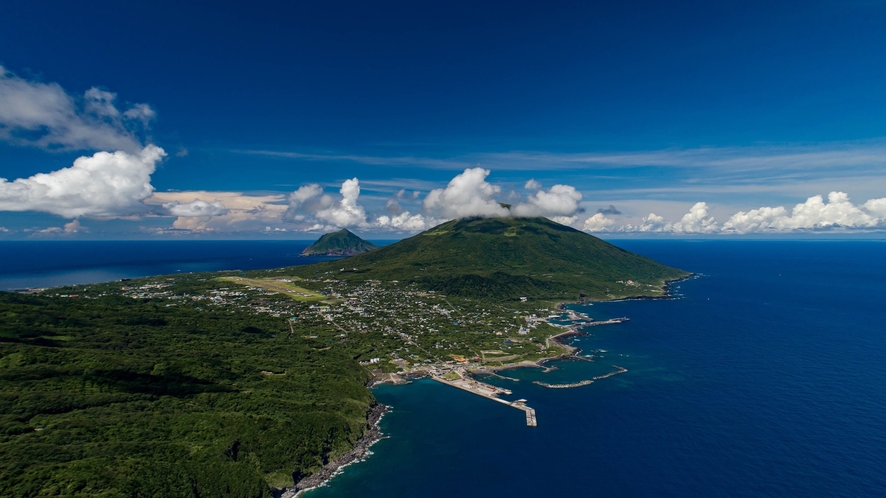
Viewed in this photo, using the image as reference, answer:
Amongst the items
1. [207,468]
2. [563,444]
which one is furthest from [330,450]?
[563,444]

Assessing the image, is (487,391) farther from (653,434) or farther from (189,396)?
(189,396)

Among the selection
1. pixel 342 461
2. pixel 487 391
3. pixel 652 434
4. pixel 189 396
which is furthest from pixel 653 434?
pixel 189 396

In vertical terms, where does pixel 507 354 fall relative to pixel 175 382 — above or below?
below

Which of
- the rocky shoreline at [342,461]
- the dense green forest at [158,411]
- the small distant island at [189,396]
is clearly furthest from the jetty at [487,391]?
the rocky shoreline at [342,461]

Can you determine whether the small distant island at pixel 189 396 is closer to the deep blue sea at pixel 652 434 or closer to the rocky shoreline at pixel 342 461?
the rocky shoreline at pixel 342 461

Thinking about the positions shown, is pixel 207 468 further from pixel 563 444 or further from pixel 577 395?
pixel 577 395

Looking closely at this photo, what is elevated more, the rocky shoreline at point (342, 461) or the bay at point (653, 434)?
the rocky shoreline at point (342, 461)
